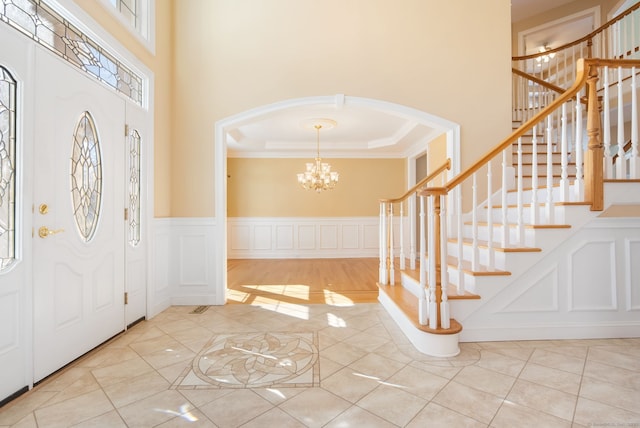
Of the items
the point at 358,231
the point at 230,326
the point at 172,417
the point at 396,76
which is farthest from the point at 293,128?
the point at 172,417

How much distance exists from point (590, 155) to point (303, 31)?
10.5ft

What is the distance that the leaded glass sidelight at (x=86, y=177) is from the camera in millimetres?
2168

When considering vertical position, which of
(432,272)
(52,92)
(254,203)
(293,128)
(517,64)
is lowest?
(432,272)

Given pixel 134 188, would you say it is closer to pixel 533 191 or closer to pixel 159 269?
pixel 159 269

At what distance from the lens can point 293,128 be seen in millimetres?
5621

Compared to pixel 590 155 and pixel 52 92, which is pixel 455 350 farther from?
pixel 52 92

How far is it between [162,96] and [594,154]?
4.19m

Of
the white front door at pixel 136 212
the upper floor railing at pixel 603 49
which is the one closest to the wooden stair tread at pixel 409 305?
the white front door at pixel 136 212

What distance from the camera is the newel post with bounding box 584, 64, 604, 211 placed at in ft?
7.52

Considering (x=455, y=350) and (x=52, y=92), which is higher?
(x=52, y=92)

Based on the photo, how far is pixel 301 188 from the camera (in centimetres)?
720

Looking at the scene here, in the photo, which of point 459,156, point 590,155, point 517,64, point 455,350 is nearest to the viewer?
point 455,350

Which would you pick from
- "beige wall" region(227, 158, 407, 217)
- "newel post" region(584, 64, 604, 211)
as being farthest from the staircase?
"beige wall" region(227, 158, 407, 217)

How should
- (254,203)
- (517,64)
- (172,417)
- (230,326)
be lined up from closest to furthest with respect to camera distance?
(172,417) → (230,326) → (517,64) → (254,203)
